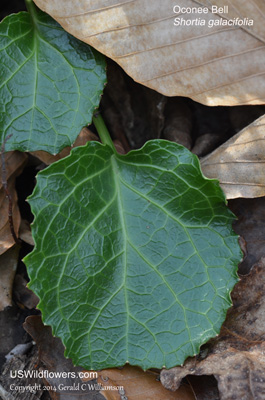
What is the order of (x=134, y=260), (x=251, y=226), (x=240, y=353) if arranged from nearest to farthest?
(x=240, y=353), (x=134, y=260), (x=251, y=226)

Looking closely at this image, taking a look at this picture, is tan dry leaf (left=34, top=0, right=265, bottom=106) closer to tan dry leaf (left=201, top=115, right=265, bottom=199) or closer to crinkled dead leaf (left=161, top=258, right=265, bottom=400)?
tan dry leaf (left=201, top=115, right=265, bottom=199)

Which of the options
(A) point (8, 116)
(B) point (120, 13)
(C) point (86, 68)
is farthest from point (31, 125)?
(B) point (120, 13)

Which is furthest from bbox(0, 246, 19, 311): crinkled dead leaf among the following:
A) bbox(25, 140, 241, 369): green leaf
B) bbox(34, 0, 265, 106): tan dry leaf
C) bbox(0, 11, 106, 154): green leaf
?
bbox(34, 0, 265, 106): tan dry leaf

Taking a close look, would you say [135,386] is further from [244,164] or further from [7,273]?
[244,164]

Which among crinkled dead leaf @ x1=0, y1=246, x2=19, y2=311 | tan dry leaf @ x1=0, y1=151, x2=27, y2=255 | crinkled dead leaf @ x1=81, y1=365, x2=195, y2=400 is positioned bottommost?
crinkled dead leaf @ x1=81, y1=365, x2=195, y2=400

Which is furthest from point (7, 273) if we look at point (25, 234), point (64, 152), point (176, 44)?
point (176, 44)
